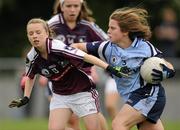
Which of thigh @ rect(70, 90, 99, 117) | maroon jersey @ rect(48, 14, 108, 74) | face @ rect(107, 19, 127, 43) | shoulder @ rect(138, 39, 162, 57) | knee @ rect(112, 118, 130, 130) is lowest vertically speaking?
thigh @ rect(70, 90, 99, 117)

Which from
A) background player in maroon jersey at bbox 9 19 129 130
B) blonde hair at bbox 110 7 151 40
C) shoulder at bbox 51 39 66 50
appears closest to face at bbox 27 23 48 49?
background player in maroon jersey at bbox 9 19 129 130

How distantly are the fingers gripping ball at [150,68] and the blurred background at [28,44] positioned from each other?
6.80m

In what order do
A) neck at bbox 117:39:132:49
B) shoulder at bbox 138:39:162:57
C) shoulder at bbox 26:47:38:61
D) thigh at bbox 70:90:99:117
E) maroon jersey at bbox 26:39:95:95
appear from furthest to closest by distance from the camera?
thigh at bbox 70:90:99:117
shoulder at bbox 26:47:38:61
maroon jersey at bbox 26:39:95:95
neck at bbox 117:39:132:49
shoulder at bbox 138:39:162:57

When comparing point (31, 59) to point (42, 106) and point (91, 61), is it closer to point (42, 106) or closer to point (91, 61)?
point (91, 61)

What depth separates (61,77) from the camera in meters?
10.3

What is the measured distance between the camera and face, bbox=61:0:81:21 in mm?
11438

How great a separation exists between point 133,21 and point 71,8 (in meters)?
1.78

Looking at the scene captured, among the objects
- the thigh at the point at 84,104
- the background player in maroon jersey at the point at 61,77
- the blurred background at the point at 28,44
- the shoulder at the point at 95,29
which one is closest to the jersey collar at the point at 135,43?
the background player in maroon jersey at the point at 61,77

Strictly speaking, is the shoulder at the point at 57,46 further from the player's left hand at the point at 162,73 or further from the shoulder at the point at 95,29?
the shoulder at the point at 95,29

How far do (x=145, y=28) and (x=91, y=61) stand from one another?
70cm

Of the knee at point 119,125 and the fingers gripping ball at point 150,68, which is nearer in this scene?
the knee at point 119,125

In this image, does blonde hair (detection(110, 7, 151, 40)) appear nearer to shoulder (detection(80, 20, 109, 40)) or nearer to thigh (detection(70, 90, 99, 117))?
thigh (detection(70, 90, 99, 117))

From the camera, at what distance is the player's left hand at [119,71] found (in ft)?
31.3

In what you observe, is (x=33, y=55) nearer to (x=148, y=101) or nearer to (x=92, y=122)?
(x=92, y=122)
